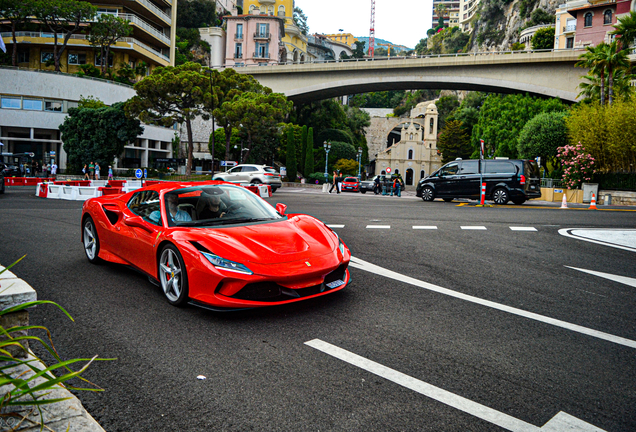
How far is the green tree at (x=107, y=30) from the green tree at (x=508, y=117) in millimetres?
41312

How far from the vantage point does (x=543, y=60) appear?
48000 mm

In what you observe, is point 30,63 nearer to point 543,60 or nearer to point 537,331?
point 543,60

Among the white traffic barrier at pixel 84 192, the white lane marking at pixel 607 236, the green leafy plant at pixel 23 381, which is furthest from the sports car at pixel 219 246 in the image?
the white traffic barrier at pixel 84 192

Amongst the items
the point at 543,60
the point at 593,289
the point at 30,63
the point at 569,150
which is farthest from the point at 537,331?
the point at 30,63

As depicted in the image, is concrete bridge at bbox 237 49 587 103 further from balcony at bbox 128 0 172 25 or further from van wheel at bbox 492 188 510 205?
van wheel at bbox 492 188 510 205

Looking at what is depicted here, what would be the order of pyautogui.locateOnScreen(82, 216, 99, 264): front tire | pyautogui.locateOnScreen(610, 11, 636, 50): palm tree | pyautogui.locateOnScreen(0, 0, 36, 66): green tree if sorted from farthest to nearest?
pyautogui.locateOnScreen(0, 0, 36, 66): green tree → pyautogui.locateOnScreen(610, 11, 636, 50): palm tree → pyautogui.locateOnScreen(82, 216, 99, 264): front tire

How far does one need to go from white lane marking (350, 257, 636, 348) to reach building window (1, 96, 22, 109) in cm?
5328

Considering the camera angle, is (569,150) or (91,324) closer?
(91,324)

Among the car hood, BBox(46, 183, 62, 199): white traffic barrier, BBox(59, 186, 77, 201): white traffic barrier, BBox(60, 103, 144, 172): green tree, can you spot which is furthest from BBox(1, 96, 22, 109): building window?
the car hood

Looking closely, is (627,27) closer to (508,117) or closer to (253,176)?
(508,117)

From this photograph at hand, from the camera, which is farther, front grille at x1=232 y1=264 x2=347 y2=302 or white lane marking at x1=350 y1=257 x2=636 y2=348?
front grille at x1=232 y1=264 x2=347 y2=302

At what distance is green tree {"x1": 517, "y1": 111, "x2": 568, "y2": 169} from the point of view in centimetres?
4244

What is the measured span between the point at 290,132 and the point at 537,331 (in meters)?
59.9

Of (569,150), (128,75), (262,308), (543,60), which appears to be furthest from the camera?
(128,75)
